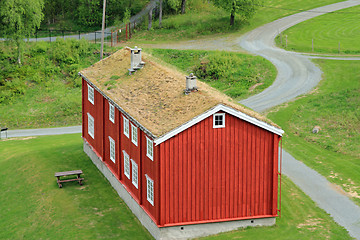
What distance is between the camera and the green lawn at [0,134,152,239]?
113 feet

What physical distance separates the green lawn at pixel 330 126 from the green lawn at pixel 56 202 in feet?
46.5

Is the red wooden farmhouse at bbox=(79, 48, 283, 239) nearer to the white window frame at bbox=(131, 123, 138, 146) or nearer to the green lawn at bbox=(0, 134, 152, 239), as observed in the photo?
the white window frame at bbox=(131, 123, 138, 146)

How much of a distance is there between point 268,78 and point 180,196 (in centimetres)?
3395

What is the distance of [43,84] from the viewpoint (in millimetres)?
68125

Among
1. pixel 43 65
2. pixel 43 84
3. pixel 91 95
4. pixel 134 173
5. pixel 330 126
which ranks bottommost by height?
pixel 134 173

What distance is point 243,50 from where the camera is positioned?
7100 centimetres

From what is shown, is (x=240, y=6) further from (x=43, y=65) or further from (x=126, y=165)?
(x=126, y=165)

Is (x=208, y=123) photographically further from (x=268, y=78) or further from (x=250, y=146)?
(x=268, y=78)

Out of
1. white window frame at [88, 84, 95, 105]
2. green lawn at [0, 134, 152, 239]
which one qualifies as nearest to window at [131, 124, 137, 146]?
green lawn at [0, 134, 152, 239]

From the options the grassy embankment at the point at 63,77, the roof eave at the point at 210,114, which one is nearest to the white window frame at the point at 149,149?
the roof eave at the point at 210,114

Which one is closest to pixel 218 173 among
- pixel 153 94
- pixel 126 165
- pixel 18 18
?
pixel 153 94

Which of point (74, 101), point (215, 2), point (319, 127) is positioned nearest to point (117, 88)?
point (319, 127)

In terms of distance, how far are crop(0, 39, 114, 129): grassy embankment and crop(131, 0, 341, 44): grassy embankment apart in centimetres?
883

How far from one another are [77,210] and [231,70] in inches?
1261
